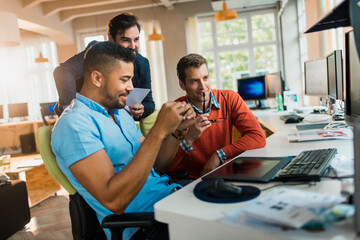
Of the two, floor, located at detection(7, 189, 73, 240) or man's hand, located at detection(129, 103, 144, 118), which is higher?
man's hand, located at detection(129, 103, 144, 118)

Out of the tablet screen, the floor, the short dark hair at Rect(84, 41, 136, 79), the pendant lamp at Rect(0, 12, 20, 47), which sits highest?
the pendant lamp at Rect(0, 12, 20, 47)

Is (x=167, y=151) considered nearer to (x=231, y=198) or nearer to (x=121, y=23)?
(x=231, y=198)

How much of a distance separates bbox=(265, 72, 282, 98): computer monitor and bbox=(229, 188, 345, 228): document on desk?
3.83 m

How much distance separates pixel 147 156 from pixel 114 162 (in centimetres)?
23

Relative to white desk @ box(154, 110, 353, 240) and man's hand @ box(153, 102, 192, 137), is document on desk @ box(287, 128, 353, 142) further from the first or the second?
man's hand @ box(153, 102, 192, 137)

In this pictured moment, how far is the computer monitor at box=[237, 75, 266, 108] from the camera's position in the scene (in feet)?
16.2

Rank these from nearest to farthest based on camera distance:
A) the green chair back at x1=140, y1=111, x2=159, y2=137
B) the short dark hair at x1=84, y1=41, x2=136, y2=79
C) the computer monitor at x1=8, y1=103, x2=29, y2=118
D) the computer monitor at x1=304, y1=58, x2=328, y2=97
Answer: the short dark hair at x1=84, y1=41, x2=136, y2=79, the green chair back at x1=140, y1=111, x2=159, y2=137, the computer monitor at x1=304, y1=58, x2=328, y2=97, the computer monitor at x1=8, y1=103, x2=29, y2=118

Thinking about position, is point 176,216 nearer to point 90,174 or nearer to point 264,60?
point 90,174

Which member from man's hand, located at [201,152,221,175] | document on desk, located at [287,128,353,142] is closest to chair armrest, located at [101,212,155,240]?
man's hand, located at [201,152,221,175]

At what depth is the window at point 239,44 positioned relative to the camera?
8195 mm

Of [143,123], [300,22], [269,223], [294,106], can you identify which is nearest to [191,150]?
[143,123]

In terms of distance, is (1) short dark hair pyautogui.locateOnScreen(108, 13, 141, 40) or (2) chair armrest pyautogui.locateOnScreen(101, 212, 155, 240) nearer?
(2) chair armrest pyautogui.locateOnScreen(101, 212, 155, 240)

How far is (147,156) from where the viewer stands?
3.65 feet

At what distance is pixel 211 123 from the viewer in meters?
2.04
